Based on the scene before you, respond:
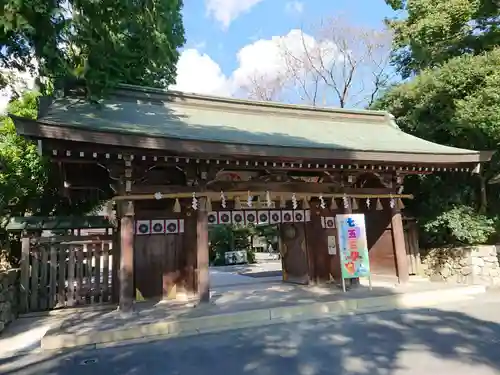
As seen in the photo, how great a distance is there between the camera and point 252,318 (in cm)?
718

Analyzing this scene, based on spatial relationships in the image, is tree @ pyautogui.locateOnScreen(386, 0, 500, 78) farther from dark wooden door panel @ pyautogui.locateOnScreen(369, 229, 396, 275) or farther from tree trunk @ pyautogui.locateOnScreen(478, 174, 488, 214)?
dark wooden door panel @ pyautogui.locateOnScreen(369, 229, 396, 275)

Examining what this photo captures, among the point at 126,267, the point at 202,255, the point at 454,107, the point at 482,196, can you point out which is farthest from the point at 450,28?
the point at 126,267

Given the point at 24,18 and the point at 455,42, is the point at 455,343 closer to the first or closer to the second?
the point at 24,18

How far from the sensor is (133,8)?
595cm

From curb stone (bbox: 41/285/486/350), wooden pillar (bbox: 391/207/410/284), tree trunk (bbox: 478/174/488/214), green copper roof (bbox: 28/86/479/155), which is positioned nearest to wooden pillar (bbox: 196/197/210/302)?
curb stone (bbox: 41/285/486/350)

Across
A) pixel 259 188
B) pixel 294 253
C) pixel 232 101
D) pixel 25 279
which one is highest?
pixel 232 101

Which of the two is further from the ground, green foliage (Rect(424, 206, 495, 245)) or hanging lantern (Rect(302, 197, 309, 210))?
hanging lantern (Rect(302, 197, 309, 210))

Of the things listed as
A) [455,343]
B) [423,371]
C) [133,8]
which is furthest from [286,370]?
[133,8]

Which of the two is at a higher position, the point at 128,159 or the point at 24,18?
the point at 24,18

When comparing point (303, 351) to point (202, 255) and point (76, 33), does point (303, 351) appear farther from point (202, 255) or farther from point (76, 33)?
point (76, 33)

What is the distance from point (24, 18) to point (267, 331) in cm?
592

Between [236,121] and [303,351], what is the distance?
7.41 meters

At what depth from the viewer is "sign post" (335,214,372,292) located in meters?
8.82

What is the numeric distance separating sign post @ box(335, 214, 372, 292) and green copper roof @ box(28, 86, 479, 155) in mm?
1772
